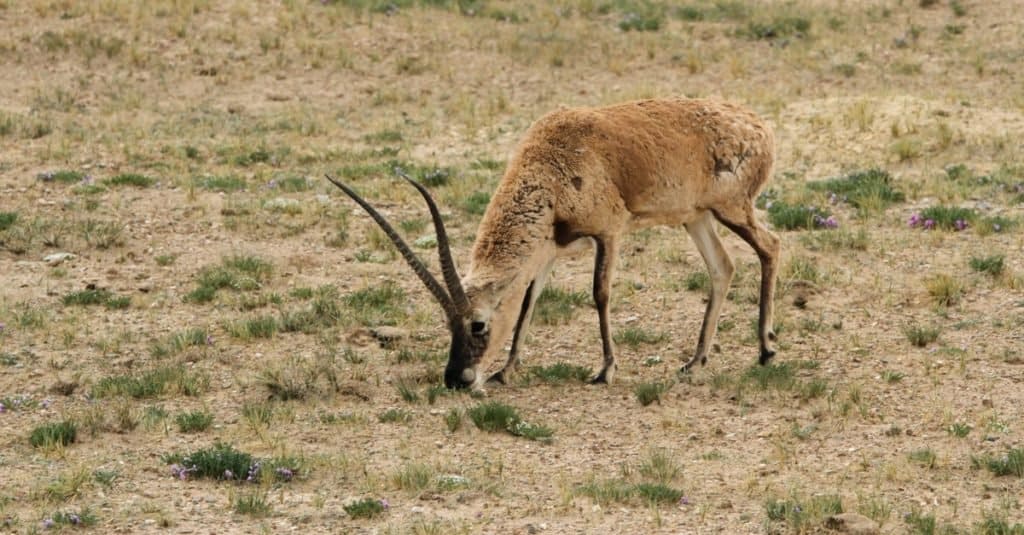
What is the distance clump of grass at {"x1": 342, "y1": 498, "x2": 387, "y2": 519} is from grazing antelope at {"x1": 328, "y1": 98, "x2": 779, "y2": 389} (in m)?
2.28

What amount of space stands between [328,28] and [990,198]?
41.1ft

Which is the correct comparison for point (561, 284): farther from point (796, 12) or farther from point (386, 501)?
point (796, 12)

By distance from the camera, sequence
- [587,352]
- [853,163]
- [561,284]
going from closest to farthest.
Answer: [587,352] < [561,284] < [853,163]

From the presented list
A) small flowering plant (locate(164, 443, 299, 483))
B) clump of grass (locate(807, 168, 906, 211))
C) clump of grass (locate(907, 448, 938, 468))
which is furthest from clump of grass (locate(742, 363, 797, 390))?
clump of grass (locate(807, 168, 906, 211))

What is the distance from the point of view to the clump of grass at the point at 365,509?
8.60 m

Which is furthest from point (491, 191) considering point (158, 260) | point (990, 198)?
point (990, 198)

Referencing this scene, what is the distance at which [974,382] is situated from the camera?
11203 mm

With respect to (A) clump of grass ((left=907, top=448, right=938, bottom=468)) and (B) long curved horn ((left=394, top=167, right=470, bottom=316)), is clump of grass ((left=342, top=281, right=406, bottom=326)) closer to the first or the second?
(B) long curved horn ((left=394, top=167, right=470, bottom=316))

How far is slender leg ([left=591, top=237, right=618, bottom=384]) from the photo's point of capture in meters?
11.5

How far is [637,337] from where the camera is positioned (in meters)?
12.7

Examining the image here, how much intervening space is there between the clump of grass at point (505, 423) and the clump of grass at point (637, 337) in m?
2.34

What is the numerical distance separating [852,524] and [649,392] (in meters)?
3.05

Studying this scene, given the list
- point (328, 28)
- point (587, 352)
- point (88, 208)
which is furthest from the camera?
point (328, 28)

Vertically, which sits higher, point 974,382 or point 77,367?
point 974,382
